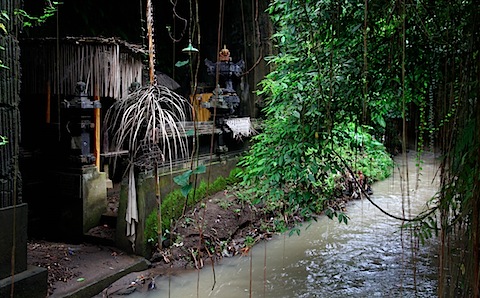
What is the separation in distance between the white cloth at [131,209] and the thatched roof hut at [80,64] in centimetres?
112

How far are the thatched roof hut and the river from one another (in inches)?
103

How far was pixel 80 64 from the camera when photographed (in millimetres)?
5156

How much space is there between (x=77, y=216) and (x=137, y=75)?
2.11 meters

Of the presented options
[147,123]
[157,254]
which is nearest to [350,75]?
[147,123]

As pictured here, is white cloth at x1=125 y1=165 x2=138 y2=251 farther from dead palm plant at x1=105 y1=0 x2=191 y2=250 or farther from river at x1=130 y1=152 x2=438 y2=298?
river at x1=130 y1=152 x2=438 y2=298

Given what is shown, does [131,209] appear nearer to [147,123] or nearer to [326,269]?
[147,123]

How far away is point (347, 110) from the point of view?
11.3 feet

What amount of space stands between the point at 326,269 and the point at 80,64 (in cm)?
410

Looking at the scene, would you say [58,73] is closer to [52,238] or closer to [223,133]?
[52,238]

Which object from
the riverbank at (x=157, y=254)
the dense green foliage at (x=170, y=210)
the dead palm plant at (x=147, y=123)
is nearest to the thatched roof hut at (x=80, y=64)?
the dead palm plant at (x=147, y=123)

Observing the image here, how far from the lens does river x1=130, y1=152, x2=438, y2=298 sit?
449 centimetres

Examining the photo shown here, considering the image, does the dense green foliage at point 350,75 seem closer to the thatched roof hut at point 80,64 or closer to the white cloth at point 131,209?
the white cloth at point 131,209

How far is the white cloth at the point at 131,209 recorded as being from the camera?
5074 millimetres

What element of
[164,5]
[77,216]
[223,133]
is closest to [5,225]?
A: [77,216]
